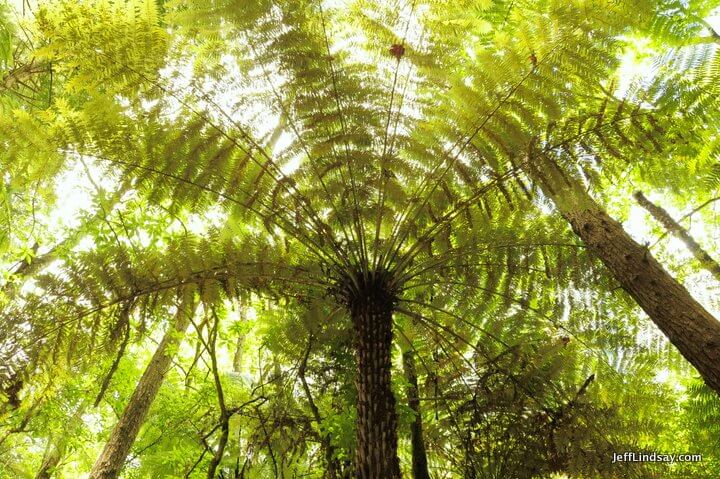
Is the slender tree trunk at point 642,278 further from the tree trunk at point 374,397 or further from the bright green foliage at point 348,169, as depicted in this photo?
the tree trunk at point 374,397

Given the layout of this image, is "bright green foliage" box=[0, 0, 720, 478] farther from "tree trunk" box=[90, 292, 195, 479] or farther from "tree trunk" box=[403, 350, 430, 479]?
"tree trunk" box=[90, 292, 195, 479]

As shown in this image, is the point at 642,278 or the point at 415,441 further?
the point at 642,278

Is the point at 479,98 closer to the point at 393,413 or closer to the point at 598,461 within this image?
the point at 393,413

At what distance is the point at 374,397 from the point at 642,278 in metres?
2.35

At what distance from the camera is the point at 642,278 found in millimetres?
2969

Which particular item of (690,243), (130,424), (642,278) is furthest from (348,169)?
(690,243)

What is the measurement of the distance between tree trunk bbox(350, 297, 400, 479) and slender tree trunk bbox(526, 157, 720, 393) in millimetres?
985

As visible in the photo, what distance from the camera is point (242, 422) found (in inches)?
97.6

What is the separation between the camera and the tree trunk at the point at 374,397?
153 cm

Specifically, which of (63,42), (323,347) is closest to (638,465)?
(323,347)

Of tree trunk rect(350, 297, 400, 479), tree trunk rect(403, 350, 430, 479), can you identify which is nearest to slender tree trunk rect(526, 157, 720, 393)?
tree trunk rect(350, 297, 400, 479)

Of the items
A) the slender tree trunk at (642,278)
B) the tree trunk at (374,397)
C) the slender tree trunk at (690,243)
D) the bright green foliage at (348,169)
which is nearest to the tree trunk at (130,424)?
the bright green foliage at (348,169)

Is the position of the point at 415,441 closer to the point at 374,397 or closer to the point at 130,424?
the point at 374,397

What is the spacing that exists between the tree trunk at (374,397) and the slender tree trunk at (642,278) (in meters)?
0.98
